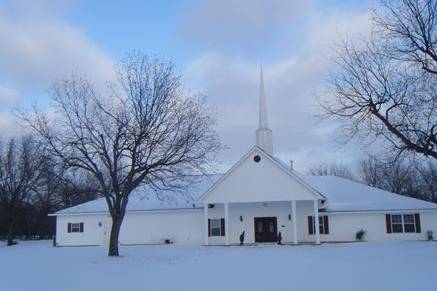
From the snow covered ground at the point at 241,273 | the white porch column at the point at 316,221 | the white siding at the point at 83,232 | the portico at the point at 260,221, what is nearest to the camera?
the snow covered ground at the point at 241,273

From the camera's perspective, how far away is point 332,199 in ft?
132

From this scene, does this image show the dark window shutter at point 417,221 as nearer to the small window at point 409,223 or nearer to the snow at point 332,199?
the small window at point 409,223

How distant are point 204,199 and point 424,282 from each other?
23.2m

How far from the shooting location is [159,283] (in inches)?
635

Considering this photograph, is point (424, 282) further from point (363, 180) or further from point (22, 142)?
point (363, 180)

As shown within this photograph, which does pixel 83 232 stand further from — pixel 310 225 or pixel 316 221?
pixel 316 221

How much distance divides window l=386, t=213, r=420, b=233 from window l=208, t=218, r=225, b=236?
1173 centimetres

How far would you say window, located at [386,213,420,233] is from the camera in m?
37.0

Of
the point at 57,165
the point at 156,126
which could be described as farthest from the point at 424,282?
the point at 57,165

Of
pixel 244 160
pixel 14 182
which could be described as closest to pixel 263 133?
pixel 244 160

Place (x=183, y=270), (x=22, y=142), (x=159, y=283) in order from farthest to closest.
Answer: (x=22, y=142), (x=183, y=270), (x=159, y=283)

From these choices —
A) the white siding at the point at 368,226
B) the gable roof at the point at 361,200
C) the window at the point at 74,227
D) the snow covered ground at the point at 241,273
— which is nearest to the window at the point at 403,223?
the white siding at the point at 368,226

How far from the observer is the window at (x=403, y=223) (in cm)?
3700

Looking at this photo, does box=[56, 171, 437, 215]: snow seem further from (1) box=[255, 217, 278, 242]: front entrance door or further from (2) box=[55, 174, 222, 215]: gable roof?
(1) box=[255, 217, 278, 242]: front entrance door
